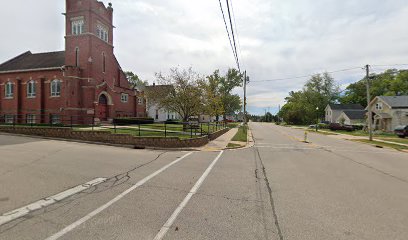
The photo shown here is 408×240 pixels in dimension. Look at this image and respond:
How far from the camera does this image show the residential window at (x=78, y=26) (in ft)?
A: 90.7

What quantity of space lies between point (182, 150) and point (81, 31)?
24025 millimetres

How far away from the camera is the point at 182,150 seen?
13.1 meters

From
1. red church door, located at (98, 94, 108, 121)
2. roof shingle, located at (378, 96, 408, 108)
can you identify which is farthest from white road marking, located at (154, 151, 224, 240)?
roof shingle, located at (378, 96, 408, 108)

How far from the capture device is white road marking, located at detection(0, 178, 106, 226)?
3885mm

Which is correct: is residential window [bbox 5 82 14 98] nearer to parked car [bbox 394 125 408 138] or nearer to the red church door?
the red church door

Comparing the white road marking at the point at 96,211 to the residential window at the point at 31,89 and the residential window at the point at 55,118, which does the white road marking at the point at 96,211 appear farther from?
the residential window at the point at 31,89

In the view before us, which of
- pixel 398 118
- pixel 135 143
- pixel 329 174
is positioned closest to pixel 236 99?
pixel 398 118

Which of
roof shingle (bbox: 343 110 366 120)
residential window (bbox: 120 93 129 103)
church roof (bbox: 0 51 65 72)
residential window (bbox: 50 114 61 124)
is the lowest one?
residential window (bbox: 50 114 61 124)

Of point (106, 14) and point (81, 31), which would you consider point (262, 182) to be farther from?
point (106, 14)

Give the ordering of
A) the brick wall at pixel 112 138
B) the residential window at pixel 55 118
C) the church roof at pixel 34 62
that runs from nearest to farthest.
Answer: the brick wall at pixel 112 138, the residential window at pixel 55 118, the church roof at pixel 34 62

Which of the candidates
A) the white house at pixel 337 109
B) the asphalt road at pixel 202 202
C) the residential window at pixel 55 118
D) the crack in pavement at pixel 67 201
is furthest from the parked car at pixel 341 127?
the residential window at pixel 55 118

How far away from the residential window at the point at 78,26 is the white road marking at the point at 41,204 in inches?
1104

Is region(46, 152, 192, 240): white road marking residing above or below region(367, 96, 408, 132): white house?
below

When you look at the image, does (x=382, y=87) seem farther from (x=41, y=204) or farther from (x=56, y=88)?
(x=41, y=204)
